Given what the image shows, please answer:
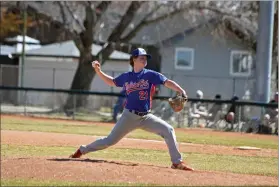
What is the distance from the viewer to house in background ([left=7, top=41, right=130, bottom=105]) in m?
41.8

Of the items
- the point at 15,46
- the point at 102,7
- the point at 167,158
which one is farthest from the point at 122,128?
the point at 15,46

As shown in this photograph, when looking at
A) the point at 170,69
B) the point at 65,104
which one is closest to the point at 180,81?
the point at 170,69

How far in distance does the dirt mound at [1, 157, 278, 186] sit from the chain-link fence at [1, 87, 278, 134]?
52.7 feet

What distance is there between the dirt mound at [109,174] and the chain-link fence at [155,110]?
52.7ft

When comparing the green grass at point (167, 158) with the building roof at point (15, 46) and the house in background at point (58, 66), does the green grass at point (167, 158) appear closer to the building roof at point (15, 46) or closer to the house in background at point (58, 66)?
the house in background at point (58, 66)

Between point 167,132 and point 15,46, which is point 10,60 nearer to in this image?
point 15,46

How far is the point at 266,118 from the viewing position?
84.3 feet

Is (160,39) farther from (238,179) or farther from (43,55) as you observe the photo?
(238,179)

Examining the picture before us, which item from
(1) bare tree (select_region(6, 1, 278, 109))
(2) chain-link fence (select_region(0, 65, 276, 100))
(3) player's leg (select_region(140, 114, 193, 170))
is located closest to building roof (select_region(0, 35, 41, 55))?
(2) chain-link fence (select_region(0, 65, 276, 100))

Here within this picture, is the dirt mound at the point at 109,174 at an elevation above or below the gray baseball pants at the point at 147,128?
below

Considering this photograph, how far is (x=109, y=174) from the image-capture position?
9.46 m

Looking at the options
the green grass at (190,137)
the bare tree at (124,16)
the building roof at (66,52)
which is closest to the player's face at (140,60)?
the green grass at (190,137)

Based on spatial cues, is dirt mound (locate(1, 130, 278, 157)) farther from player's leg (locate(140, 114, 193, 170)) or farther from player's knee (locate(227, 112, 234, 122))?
player's knee (locate(227, 112, 234, 122))

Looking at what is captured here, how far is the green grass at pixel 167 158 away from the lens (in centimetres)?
1183
